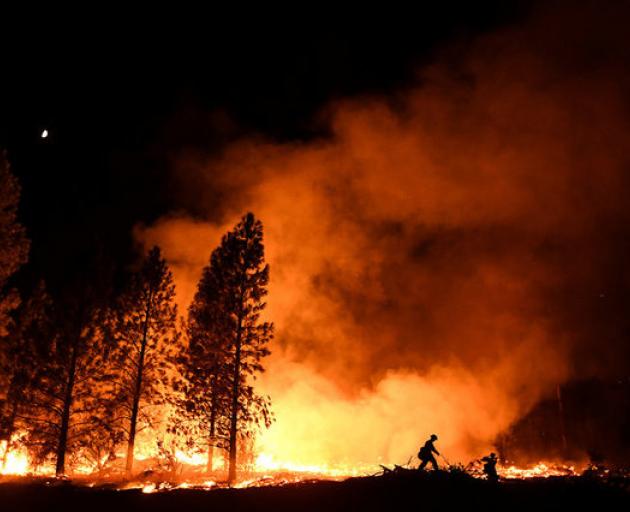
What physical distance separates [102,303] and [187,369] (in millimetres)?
5043

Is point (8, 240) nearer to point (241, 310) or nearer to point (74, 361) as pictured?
point (74, 361)

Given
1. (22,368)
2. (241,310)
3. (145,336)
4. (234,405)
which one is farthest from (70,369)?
(241,310)

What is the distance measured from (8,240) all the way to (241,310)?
33.2 feet

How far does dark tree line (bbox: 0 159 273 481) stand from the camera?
75.0 feet

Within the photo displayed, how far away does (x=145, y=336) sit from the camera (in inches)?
972

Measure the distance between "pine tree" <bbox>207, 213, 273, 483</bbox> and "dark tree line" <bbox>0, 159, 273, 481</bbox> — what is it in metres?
0.05

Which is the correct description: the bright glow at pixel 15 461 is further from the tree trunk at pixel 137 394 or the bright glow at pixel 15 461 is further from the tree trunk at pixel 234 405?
the tree trunk at pixel 234 405

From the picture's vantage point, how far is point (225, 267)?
24.1m

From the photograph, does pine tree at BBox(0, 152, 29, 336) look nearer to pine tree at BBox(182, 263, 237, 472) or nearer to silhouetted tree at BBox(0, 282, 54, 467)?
silhouetted tree at BBox(0, 282, 54, 467)

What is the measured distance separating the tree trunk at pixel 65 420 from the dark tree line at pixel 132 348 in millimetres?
43

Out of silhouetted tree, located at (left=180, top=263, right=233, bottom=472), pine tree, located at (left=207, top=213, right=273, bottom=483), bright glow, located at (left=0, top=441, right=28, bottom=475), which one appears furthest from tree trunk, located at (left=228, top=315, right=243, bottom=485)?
bright glow, located at (left=0, top=441, right=28, bottom=475)

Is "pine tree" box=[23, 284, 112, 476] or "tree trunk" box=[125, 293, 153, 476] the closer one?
"pine tree" box=[23, 284, 112, 476]

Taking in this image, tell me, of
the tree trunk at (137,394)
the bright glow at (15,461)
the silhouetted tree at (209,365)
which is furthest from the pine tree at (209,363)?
the bright glow at (15,461)

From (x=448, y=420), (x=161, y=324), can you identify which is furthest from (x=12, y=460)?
(x=448, y=420)
